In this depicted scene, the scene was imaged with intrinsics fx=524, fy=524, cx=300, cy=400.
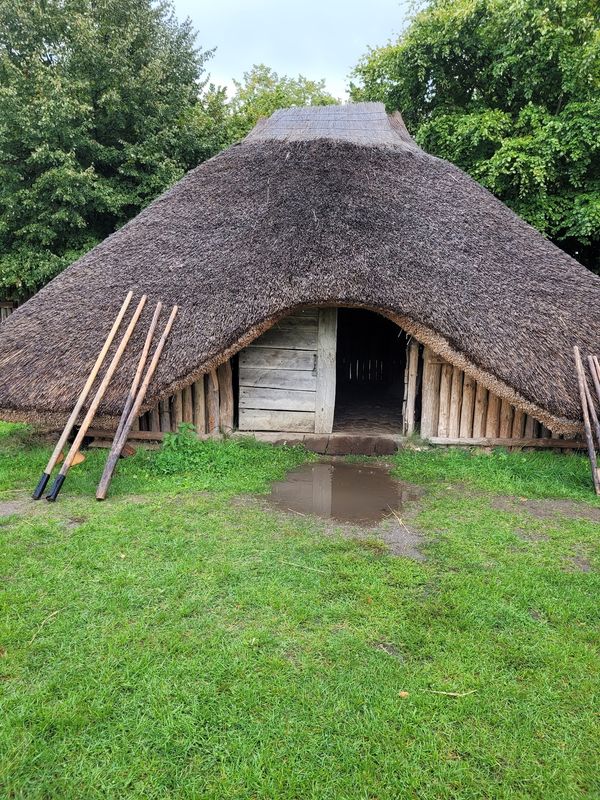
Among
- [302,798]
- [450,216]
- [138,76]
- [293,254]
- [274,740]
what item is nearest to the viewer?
[302,798]

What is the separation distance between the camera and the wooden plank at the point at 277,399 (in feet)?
25.1

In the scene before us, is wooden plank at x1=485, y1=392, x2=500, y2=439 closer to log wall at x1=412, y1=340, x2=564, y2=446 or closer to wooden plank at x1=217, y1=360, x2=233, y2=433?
log wall at x1=412, y1=340, x2=564, y2=446

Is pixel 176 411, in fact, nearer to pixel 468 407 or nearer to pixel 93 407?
pixel 93 407

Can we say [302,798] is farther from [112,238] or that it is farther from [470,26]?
[470,26]

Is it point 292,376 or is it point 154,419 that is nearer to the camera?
point 154,419

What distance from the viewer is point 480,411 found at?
286 inches

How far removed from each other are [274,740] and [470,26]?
15.2 m

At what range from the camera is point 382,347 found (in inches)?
554

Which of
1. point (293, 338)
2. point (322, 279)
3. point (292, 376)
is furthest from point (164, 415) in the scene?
point (322, 279)

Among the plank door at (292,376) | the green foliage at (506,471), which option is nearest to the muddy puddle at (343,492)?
the green foliage at (506,471)

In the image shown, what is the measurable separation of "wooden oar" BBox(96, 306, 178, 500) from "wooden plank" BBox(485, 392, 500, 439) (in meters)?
4.44

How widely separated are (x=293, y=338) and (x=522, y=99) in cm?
975

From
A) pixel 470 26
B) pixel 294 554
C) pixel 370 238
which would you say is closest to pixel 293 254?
pixel 370 238

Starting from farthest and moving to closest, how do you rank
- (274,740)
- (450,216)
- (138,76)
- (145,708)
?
(138,76) < (450,216) < (145,708) < (274,740)
